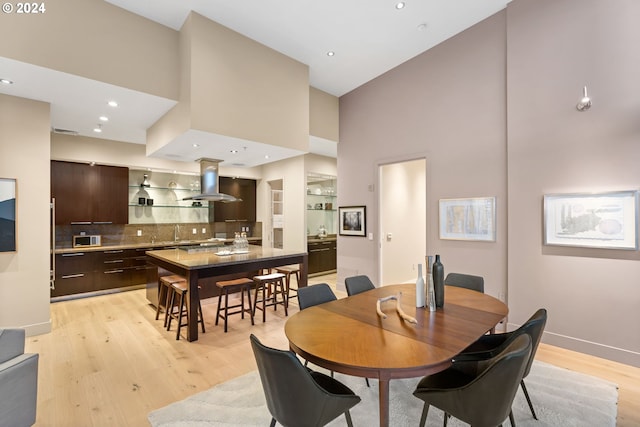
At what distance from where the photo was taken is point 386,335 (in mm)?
1714

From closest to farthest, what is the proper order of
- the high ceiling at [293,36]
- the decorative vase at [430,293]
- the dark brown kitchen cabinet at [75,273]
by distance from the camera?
the decorative vase at [430,293], the high ceiling at [293,36], the dark brown kitchen cabinet at [75,273]

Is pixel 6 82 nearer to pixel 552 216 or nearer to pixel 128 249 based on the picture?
pixel 128 249

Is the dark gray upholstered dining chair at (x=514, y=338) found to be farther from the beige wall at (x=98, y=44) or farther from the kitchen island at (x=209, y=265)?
the beige wall at (x=98, y=44)

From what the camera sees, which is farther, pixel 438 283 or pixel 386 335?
pixel 438 283

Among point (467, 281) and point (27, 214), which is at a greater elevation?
point (27, 214)

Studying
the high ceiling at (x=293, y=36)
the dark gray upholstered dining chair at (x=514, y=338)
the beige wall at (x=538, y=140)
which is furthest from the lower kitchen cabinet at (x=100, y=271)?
the beige wall at (x=538, y=140)

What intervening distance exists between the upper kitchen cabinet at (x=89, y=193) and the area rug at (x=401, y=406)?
4618 millimetres

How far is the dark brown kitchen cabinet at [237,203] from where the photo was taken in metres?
7.18

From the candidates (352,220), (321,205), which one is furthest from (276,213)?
(352,220)

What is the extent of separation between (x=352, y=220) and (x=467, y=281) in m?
2.76

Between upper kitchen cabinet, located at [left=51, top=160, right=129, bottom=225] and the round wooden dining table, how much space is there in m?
5.23

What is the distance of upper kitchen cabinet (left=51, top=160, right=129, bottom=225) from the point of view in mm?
5094

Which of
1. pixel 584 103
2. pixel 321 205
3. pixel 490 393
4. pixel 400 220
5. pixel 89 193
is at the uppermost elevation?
pixel 584 103

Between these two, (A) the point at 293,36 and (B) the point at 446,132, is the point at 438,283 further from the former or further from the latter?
(A) the point at 293,36
